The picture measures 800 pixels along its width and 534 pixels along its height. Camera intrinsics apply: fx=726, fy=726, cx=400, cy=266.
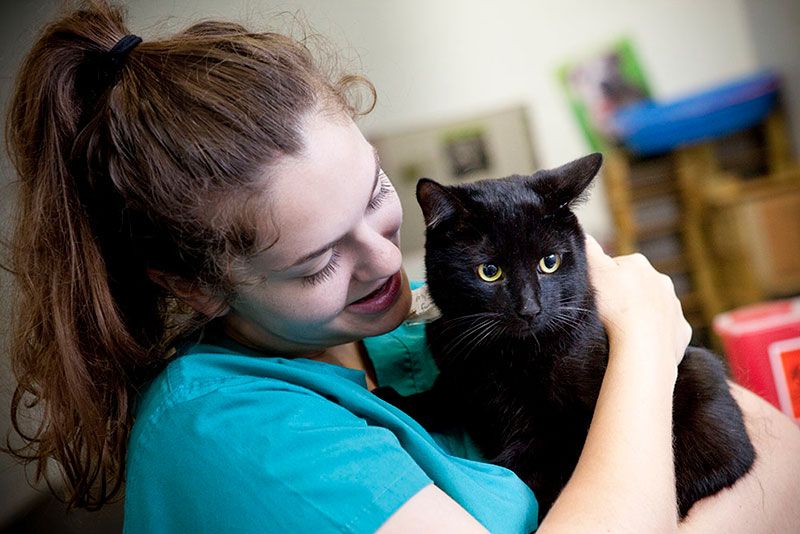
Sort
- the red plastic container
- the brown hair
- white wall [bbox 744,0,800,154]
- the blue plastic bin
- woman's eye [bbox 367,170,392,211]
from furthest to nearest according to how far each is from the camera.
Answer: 1. white wall [bbox 744,0,800,154]
2. the blue plastic bin
3. the red plastic container
4. woman's eye [bbox 367,170,392,211]
5. the brown hair

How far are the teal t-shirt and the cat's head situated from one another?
265 millimetres

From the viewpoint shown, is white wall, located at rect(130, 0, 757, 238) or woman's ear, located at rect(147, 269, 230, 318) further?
white wall, located at rect(130, 0, 757, 238)

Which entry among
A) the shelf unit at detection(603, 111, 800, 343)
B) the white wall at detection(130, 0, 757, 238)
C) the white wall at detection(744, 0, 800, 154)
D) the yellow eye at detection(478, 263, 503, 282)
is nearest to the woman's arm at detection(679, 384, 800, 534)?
the yellow eye at detection(478, 263, 503, 282)

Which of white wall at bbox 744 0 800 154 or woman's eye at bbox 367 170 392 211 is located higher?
woman's eye at bbox 367 170 392 211

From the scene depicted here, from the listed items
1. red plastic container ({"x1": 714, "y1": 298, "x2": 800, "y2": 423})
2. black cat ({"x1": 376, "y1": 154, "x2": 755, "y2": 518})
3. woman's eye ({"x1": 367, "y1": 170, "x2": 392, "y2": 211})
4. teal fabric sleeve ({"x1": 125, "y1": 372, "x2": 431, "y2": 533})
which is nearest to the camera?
teal fabric sleeve ({"x1": 125, "y1": 372, "x2": 431, "y2": 533})

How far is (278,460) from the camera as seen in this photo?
71 cm

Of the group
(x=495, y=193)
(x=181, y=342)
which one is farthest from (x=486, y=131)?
(x=181, y=342)

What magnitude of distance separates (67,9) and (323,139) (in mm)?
433

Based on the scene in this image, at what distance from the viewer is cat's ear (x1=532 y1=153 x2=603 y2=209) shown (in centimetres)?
108

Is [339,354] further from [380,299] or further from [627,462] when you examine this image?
[627,462]

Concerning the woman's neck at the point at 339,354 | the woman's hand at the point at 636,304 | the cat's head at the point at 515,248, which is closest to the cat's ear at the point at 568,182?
the cat's head at the point at 515,248

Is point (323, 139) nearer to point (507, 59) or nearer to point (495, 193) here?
point (495, 193)

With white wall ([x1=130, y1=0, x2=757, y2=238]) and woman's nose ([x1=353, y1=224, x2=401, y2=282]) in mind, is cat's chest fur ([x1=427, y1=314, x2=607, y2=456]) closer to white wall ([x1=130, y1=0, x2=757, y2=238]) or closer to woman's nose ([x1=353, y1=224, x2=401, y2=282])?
woman's nose ([x1=353, y1=224, x2=401, y2=282])

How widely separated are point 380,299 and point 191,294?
245 mm
